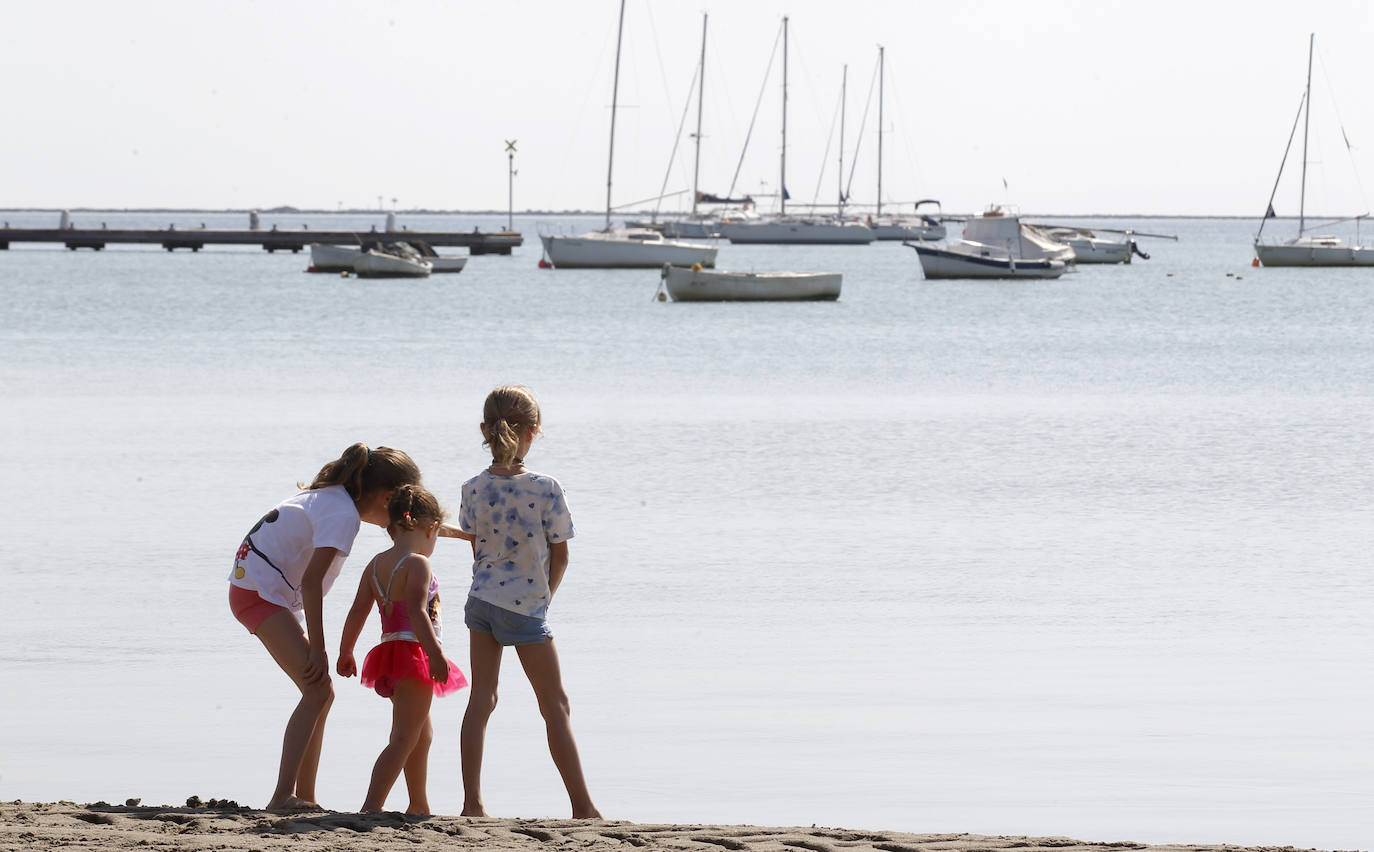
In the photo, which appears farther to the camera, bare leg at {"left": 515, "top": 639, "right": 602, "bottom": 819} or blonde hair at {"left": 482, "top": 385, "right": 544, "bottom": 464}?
bare leg at {"left": 515, "top": 639, "right": 602, "bottom": 819}

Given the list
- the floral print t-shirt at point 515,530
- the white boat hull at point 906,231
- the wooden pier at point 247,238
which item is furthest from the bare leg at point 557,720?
the white boat hull at point 906,231

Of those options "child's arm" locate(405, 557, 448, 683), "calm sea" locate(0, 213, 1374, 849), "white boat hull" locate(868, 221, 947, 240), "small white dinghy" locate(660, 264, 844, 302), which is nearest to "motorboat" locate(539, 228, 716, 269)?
"small white dinghy" locate(660, 264, 844, 302)

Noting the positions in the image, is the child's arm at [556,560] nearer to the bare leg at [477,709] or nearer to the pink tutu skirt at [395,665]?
the bare leg at [477,709]

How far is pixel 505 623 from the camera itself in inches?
214

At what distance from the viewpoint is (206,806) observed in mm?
5488

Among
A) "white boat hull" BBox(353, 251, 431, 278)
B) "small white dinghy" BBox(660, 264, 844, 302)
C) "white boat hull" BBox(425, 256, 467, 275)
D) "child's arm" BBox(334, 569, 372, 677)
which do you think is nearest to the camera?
"child's arm" BBox(334, 569, 372, 677)

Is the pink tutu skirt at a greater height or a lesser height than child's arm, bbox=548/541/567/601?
lesser

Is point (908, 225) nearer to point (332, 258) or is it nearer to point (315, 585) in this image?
point (332, 258)

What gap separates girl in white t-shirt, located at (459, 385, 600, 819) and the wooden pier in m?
89.1

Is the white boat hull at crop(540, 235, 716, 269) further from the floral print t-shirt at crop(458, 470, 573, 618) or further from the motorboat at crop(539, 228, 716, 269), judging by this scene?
the floral print t-shirt at crop(458, 470, 573, 618)

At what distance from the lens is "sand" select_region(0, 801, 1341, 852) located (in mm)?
4855

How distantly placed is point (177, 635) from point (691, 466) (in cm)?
810

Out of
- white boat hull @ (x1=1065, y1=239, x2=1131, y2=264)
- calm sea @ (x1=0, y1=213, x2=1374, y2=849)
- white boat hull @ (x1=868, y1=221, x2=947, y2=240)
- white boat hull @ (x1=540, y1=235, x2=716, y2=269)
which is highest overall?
white boat hull @ (x1=868, y1=221, x2=947, y2=240)

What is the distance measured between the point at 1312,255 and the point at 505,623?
287 ft
